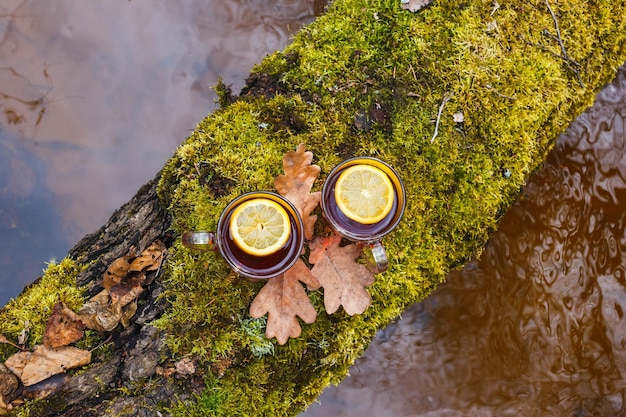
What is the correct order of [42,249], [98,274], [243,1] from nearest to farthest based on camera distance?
[98,274] → [42,249] → [243,1]

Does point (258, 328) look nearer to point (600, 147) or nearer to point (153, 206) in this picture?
point (153, 206)

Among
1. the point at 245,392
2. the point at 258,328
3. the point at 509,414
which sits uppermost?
the point at 258,328

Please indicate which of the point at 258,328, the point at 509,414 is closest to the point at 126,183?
the point at 258,328

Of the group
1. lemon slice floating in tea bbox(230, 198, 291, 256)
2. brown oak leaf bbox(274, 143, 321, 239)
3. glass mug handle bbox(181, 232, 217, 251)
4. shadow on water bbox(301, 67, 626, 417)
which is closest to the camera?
glass mug handle bbox(181, 232, 217, 251)

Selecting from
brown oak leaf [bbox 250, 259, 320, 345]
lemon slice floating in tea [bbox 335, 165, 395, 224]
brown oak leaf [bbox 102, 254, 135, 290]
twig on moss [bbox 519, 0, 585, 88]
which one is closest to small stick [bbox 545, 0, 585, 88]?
twig on moss [bbox 519, 0, 585, 88]

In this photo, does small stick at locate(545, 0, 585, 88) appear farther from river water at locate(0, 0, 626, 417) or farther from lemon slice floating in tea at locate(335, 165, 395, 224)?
lemon slice floating in tea at locate(335, 165, 395, 224)

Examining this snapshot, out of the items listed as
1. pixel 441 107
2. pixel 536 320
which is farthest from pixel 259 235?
pixel 536 320

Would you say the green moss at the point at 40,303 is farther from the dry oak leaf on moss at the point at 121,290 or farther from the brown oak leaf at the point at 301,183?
the brown oak leaf at the point at 301,183
